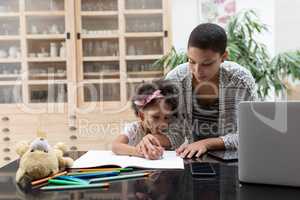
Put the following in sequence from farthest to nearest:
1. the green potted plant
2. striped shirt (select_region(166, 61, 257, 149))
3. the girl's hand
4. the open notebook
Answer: the green potted plant
striped shirt (select_region(166, 61, 257, 149))
the girl's hand
the open notebook

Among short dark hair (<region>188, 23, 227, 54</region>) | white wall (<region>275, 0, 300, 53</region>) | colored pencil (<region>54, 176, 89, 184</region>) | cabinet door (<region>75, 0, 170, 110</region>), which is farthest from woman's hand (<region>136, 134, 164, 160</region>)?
white wall (<region>275, 0, 300, 53</region>)

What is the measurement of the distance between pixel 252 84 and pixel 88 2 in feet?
5.99

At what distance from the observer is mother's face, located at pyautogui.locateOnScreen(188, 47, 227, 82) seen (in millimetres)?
1097

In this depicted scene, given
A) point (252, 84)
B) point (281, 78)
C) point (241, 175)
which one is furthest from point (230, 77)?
point (281, 78)

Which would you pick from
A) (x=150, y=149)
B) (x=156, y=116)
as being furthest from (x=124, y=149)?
(x=156, y=116)

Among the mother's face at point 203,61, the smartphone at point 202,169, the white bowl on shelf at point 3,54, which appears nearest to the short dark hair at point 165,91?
the mother's face at point 203,61

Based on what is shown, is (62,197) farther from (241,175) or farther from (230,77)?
(230,77)

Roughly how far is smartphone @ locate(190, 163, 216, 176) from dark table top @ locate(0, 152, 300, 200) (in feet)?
0.06

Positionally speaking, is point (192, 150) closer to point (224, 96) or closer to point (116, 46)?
point (224, 96)

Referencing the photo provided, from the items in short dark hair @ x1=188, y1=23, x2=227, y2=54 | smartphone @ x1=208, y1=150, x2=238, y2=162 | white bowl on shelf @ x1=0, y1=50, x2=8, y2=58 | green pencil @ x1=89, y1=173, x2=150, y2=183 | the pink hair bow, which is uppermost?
white bowl on shelf @ x1=0, y1=50, x2=8, y2=58

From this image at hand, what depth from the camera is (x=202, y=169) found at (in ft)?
2.53

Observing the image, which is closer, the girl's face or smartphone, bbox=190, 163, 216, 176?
smartphone, bbox=190, 163, 216, 176

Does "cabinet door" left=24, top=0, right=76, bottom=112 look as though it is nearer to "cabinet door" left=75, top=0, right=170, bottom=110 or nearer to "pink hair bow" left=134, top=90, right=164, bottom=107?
"cabinet door" left=75, top=0, right=170, bottom=110

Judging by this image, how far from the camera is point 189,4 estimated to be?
2641 mm
